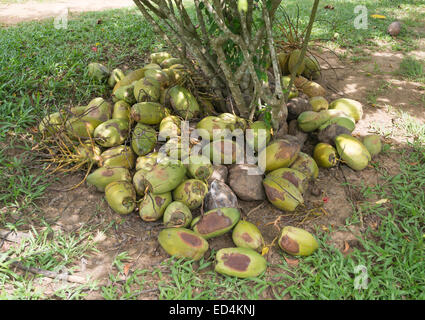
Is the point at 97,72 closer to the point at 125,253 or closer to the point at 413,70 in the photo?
the point at 125,253

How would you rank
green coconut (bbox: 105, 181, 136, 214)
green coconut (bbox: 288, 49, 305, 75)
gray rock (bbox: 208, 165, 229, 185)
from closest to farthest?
green coconut (bbox: 105, 181, 136, 214)
gray rock (bbox: 208, 165, 229, 185)
green coconut (bbox: 288, 49, 305, 75)

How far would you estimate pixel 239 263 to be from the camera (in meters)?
2.00

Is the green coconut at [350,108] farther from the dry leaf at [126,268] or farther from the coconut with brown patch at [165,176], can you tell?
the dry leaf at [126,268]

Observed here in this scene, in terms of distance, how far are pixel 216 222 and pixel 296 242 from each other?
548 millimetres

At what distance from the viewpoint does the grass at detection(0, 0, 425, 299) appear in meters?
1.94

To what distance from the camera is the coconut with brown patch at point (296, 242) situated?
2.11 metres

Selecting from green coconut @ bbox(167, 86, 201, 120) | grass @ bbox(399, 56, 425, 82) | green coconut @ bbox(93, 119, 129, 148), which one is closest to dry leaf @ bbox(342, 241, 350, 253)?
green coconut @ bbox(167, 86, 201, 120)

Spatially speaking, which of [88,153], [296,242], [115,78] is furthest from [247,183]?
Answer: [115,78]

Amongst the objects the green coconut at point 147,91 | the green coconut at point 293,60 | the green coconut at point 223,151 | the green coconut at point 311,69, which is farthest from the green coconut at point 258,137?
the green coconut at point 311,69

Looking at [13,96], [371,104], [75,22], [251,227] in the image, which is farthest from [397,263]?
[75,22]

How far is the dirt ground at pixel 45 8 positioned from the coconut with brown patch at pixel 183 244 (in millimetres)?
6424

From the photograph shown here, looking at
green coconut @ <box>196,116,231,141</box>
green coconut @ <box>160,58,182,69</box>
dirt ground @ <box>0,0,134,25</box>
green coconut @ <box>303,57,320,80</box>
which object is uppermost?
dirt ground @ <box>0,0,134,25</box>

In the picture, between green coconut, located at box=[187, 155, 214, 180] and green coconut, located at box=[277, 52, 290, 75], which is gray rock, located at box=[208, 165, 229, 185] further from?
green coconut, located at box=[277, 52, 290, 75]

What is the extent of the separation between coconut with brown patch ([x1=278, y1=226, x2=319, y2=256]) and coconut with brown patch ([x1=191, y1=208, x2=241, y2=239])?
0.34 metres
